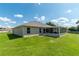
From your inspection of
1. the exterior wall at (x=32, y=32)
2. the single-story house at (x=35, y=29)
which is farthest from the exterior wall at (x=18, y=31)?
the exterior wall at (x=32, y=32)

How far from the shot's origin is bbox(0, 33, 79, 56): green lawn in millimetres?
6129

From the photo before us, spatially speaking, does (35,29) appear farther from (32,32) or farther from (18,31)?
(18,31)

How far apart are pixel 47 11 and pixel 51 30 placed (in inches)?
32.3

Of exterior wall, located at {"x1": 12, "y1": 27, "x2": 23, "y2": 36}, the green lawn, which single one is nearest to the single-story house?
exterior wall, located at {"x1": 12, "y1": 27, "x2": 23, "y2": 36}

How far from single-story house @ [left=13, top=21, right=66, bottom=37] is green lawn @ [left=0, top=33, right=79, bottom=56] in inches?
7.5

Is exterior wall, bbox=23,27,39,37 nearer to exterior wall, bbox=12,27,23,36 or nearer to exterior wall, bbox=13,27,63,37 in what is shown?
exterior wall, bbox=13,27,63,37

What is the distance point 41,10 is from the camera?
6.32m

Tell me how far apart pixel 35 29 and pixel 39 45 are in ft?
2.35

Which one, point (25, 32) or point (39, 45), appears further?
point (25, 32)

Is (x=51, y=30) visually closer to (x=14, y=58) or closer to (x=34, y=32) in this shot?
(x=34, y=32)

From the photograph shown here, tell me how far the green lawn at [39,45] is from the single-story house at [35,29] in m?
0.19

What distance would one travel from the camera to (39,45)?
6.38 metres

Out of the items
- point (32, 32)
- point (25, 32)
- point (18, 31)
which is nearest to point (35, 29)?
point (32, 32)

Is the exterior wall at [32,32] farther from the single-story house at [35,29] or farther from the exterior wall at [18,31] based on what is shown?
the exterior wall at [18,31]
